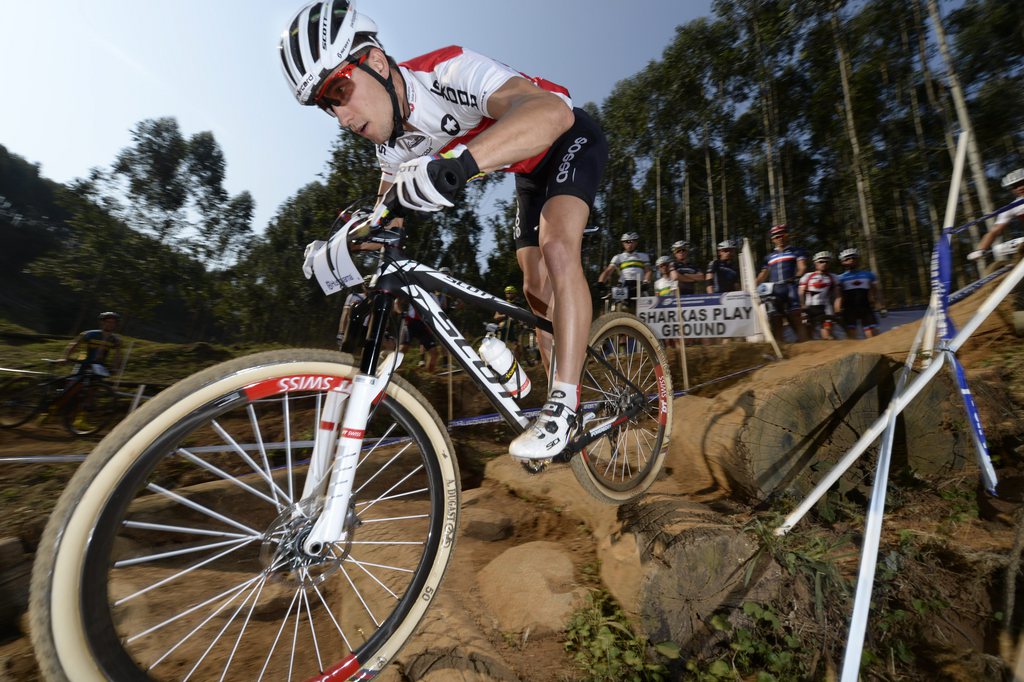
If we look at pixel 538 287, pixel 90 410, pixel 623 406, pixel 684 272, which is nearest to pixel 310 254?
pixel 538 287

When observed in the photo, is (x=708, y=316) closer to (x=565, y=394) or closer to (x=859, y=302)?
(x=859, y=302)

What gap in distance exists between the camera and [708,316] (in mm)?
→ 8117

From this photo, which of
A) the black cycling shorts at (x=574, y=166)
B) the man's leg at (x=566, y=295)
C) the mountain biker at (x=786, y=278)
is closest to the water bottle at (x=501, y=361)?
the man's leg at (x=566, y=295)

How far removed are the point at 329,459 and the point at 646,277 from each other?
9.03 metres

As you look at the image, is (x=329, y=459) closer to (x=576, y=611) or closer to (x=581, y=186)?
(x=576, y=611)

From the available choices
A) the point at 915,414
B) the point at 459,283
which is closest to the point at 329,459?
the point at 459,283

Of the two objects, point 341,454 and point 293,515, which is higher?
point 341,454

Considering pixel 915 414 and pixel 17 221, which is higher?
pixel 17 221

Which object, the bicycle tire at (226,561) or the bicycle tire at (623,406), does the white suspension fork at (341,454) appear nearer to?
the bicycle tire at (226,561)

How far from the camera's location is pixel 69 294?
95.9 feet

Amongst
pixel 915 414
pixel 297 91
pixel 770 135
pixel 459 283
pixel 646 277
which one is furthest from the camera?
pixel 770 135

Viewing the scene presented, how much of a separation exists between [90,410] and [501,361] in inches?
329

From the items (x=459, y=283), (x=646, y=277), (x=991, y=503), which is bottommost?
(x=991, y=503)

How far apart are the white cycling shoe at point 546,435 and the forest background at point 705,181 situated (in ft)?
45.9
